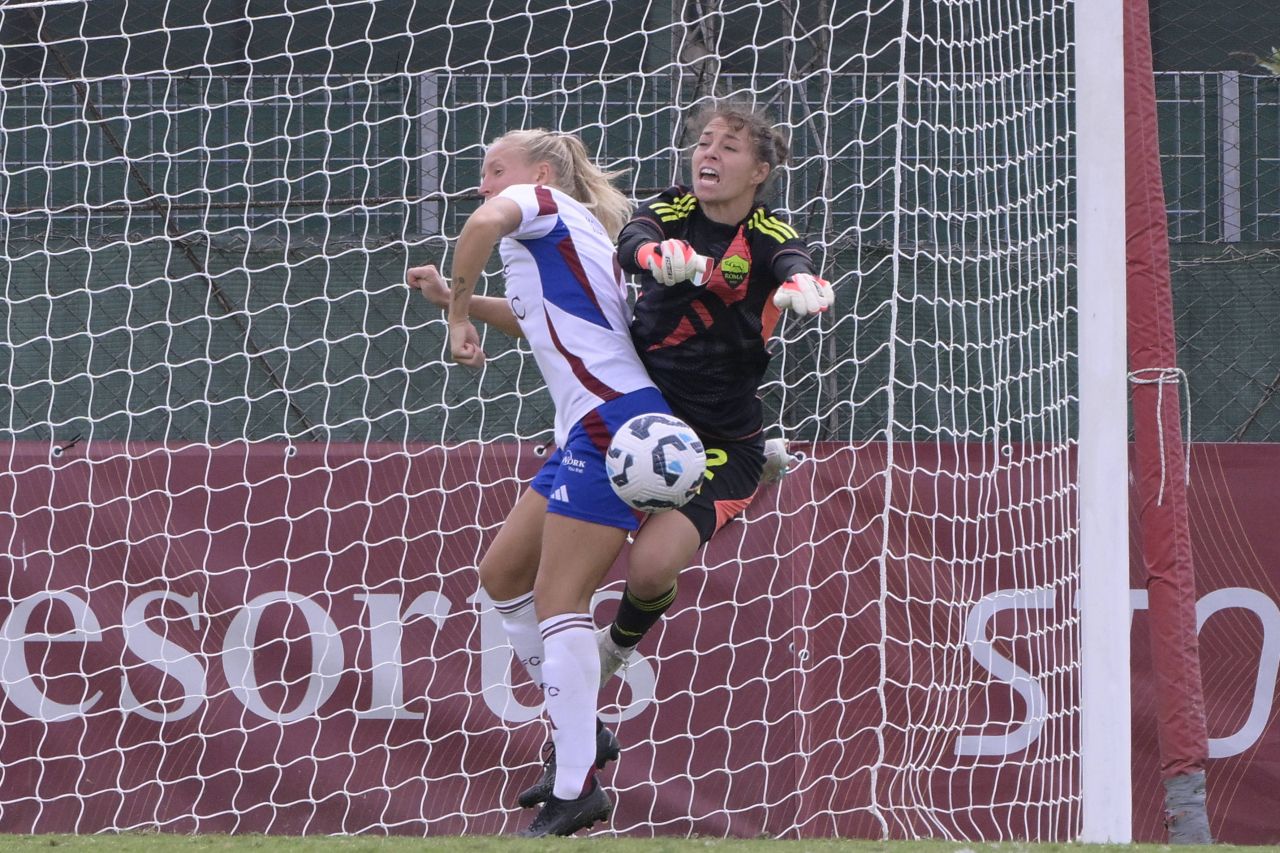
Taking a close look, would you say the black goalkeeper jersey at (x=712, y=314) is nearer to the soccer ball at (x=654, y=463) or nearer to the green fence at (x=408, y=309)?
the soccer ball at (x=654, y=463)

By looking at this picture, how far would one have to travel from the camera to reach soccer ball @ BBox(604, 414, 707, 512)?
3559mm

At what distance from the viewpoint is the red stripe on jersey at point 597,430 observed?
3.72 meters

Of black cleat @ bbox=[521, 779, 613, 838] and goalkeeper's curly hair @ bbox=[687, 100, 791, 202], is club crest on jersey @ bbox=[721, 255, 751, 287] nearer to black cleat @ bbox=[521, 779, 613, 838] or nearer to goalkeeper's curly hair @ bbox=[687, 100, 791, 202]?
goalkeeper's curly hair @ bbox=[687, 100, 791, 202]

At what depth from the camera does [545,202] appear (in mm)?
3771

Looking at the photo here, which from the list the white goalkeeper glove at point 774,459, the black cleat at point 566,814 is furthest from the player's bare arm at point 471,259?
the black cleat at point 566,814

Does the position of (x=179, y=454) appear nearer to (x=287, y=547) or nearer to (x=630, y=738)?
(x=287, y=547)

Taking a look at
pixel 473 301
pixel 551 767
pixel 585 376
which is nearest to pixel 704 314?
pixel 585 376

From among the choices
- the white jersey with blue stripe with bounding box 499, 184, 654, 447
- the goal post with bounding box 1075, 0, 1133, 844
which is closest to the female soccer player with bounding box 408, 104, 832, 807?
the white jersey with blue stripe with bounding box 499, 184, 654, 447

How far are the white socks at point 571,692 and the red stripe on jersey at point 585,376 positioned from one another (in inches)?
21.6

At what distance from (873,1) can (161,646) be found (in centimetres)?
506

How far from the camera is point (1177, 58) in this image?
27.6 feet

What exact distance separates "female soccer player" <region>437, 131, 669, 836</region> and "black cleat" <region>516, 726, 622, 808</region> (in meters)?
0.13

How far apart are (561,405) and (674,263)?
599 mm

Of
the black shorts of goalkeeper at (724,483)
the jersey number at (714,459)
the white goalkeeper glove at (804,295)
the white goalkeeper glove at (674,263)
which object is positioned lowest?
the black shorts of goalkeeper at (724,483)
